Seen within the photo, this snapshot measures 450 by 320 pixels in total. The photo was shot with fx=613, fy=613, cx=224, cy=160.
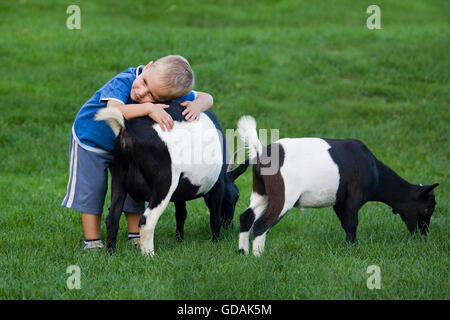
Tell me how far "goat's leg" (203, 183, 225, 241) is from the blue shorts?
0.97m

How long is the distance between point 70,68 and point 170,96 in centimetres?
767

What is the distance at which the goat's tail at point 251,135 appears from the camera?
525 cm

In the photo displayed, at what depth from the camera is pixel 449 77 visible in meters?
12.5

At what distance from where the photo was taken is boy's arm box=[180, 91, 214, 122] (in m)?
5.20

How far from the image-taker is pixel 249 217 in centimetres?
530

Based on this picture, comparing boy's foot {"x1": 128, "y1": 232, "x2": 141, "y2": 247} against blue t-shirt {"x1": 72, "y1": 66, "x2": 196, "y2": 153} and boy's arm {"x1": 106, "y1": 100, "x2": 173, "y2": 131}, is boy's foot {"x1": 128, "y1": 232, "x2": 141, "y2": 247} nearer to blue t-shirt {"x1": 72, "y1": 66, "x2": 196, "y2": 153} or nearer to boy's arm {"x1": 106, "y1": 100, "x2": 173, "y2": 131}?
blue t-shirt {"x1": 72, "y1": 66, "x2": 196, "y2": 153}

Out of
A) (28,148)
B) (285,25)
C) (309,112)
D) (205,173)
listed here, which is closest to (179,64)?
(205,173)

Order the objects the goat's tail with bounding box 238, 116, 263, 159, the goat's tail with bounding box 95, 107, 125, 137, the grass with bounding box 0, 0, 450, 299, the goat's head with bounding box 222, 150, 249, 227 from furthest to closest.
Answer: the goat's head with bounding box 222, 150, 249, 227 → the goat's tail with bounding box 238, 116, 263, 159 → the goat's tail with bounding box 95, 107, 125, 137 → the grass with bounding box 0, 0, 450, 299

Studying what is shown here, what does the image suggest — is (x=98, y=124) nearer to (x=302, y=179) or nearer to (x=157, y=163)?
(x=157, y=163)

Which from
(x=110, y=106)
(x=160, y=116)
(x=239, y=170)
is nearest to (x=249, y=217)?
(x=239, y=170)

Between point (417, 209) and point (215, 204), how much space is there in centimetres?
198

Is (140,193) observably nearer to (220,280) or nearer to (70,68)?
(220,280)

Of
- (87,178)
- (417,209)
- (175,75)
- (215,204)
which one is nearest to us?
(175,75)

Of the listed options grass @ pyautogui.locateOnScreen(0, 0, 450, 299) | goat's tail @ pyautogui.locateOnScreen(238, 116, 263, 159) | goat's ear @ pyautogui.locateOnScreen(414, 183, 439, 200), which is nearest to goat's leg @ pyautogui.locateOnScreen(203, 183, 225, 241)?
grass @ pyautogui.locateOnScreen(0, 0, 450, 299)
